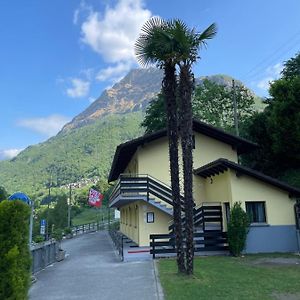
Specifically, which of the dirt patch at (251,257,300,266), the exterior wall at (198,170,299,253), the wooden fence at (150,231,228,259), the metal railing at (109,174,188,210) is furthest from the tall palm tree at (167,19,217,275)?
the metal railing at (109,174,188,210)

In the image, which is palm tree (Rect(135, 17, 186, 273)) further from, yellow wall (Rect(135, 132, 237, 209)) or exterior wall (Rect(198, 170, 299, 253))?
yellow wall (Rect(135, 132, 237, 209))

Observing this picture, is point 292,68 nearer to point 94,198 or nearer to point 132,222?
point 132,222

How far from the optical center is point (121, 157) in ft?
88.4

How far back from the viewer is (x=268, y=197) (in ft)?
63.6

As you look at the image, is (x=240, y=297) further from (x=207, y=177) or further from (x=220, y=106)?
(x=220, y=106)

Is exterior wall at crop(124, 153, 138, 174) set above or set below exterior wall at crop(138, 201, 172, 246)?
above

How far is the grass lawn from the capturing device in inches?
382

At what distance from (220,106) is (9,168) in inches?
6149

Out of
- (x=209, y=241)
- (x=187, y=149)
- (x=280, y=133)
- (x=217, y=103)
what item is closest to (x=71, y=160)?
(x=217, y=103)

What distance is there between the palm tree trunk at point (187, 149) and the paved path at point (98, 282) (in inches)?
67.5

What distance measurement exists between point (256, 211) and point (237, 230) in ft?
7.58

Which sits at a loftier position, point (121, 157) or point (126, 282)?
point (121, 157)

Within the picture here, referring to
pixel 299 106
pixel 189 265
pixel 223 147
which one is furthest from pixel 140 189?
pixel 299 106

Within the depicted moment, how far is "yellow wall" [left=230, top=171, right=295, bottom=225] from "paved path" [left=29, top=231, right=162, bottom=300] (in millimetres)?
6509
